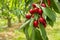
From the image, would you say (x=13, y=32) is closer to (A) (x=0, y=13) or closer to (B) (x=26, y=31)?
(A) (x=0, y=13)

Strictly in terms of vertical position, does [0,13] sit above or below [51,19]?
below

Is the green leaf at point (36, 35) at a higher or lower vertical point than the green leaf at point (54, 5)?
lower

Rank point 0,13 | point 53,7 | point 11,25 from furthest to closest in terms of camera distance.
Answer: point 11,25 < point 0,13 < point 53,7

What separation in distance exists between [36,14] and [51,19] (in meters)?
0.06

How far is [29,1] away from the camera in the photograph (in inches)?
47.7

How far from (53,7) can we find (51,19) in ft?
0.34

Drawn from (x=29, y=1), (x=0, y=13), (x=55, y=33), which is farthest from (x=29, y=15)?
(x=55, y=33)

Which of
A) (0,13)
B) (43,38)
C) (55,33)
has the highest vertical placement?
(43,38)

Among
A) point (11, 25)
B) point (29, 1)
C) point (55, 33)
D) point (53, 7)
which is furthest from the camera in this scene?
point (11, 25)

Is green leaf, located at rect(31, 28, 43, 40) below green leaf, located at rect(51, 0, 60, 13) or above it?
below

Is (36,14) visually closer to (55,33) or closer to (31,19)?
(31,19)

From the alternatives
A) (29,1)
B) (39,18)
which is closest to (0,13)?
(29,1)

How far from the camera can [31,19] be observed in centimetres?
80

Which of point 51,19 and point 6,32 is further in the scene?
point 6,32
